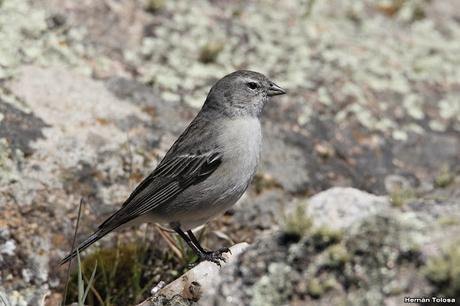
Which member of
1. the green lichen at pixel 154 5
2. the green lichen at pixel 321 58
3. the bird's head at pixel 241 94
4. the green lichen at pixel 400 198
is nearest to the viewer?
the green lichen at pixel 400 198

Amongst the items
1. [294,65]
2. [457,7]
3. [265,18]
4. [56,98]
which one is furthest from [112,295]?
[457,7]

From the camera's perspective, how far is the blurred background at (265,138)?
379 cm

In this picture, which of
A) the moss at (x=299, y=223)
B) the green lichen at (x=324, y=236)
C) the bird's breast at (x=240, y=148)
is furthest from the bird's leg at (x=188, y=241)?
the green lichen at (x=324, y=236)

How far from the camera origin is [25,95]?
7398 mm

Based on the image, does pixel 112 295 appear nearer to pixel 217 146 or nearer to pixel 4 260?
pixel 4 260

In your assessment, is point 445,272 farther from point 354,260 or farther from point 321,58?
point 321,58

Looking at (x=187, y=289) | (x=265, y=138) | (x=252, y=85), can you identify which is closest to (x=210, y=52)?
(x=265, y=138)

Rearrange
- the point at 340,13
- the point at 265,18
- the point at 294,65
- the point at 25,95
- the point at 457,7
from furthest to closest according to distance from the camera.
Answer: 1. the point at 457,7
2. the point at 340,13
3. the point at 265,18
4. the point at 294,65
5. the point at 25,95

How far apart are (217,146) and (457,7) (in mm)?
6780

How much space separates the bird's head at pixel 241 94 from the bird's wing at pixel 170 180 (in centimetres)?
65

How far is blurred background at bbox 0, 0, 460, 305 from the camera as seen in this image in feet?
12.4

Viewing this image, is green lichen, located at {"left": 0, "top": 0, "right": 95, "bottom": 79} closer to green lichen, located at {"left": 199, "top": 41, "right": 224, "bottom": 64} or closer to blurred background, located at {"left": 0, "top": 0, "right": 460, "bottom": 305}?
blurred background, located at {"left": 0, "top": 0, "right": 460, "bottom": 305}

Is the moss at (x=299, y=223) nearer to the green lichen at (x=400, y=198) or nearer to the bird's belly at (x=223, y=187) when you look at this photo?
the green lichen at (x=400, y=198)

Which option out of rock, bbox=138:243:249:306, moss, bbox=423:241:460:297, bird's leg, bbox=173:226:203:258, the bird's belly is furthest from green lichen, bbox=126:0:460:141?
moss, bbox=423:241:460:297
